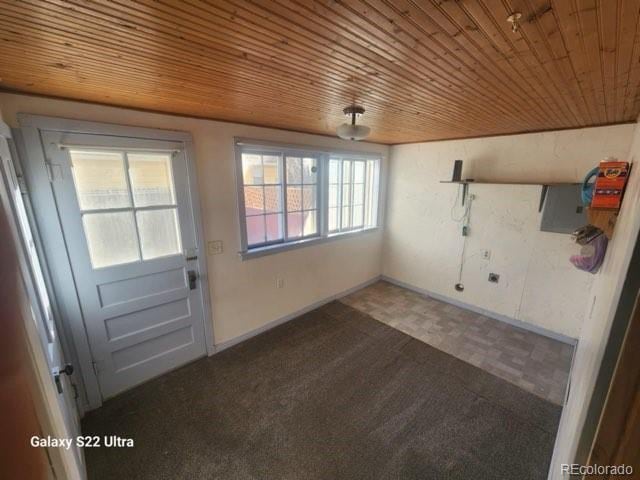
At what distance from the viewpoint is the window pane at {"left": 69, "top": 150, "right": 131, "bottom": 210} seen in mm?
1720

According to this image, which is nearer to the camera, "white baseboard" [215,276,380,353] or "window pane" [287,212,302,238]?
"white baseboard" [215,276,380,353]

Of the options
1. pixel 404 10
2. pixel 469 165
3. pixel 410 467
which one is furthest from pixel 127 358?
pixel 469 165

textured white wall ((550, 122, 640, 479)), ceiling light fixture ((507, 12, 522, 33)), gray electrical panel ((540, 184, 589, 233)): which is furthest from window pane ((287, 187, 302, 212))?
gray electrical panel ((540, 184, 589, 233))

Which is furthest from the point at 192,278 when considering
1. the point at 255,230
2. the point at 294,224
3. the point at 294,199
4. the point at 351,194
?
the point at 351,194

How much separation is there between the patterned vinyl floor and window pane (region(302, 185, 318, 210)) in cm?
146

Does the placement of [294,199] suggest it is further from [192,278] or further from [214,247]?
[192,278]

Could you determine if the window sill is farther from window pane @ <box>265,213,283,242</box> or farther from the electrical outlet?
the electrical outlet

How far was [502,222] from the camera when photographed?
3.00m

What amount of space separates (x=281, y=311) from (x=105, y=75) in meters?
2.52

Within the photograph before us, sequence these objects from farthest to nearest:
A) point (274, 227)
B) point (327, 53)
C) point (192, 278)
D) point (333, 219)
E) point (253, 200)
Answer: point (333, 219), point (274, 227), point (253, 200), point (192, 278), point (327, 53)

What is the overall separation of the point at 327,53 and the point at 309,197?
2.13 meters

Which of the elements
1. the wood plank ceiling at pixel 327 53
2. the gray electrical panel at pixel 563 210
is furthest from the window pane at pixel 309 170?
the gray electrical panel at pixel 563 210

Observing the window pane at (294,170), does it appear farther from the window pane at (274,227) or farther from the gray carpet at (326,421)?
the gray carpet at (326,421)

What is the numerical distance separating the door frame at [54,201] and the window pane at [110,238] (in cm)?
15
